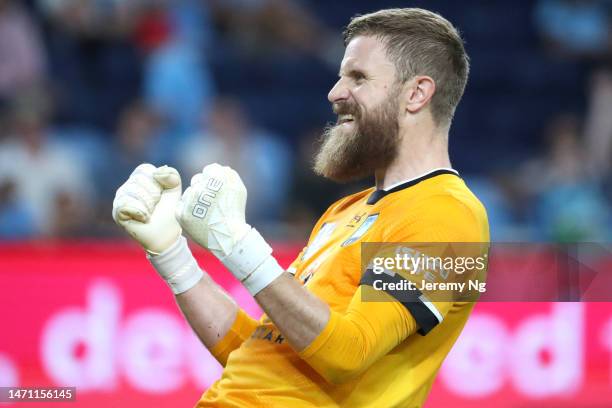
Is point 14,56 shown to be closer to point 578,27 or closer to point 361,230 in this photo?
point 578,27

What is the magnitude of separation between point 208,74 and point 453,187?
6.33 metres

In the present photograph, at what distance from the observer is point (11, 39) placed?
28.3 ft

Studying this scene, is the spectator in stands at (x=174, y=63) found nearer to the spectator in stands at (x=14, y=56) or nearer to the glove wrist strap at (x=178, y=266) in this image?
the spectator in stands at (x=14, y=56)

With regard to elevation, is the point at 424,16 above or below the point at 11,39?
above

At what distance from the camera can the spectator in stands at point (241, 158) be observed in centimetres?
775

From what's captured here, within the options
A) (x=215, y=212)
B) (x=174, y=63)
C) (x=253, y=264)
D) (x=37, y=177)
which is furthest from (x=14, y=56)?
(x=253, y=264)

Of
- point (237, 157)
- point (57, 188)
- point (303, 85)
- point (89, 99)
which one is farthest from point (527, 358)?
point (89, 99)

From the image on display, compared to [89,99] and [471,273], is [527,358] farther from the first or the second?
[89,99]

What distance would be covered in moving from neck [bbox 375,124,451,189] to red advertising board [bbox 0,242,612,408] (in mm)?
2758

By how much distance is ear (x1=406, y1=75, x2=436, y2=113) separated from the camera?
3.33 metres

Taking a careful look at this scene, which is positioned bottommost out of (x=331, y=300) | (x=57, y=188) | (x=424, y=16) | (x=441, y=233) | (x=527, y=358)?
(x=527, y=358)

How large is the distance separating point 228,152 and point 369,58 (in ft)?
15.0

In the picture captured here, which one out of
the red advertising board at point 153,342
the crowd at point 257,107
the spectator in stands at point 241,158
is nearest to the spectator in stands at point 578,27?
the crowd at point 257,107

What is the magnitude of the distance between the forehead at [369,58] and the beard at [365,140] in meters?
0.10
